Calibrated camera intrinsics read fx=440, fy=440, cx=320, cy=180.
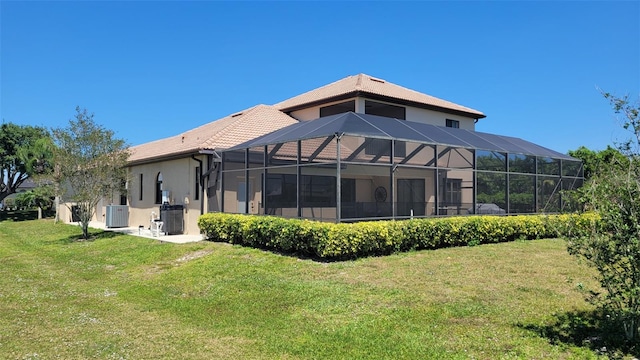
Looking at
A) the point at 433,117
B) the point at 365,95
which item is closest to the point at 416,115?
the point at 433,117

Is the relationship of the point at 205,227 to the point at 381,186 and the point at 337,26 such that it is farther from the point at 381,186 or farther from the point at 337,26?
the point at 337,26

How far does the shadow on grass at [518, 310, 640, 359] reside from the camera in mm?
4578

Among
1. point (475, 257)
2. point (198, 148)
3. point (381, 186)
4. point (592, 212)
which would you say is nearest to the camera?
point (592, 212)

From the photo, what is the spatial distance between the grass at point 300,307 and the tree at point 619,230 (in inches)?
19.9

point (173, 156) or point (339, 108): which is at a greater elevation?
point (339, 108)

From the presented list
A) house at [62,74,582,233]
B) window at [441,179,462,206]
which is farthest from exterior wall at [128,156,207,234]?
window at [441,179,462,206]

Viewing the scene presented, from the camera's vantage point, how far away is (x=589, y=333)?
16.8 ft

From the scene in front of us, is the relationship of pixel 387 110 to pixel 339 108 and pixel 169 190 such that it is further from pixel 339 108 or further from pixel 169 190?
pixel 169 190

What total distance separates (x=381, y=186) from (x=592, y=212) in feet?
23.7

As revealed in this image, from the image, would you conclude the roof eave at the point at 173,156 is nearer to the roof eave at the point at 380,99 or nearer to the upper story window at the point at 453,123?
the roof eave at the point at 380,99

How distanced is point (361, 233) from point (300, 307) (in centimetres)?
357

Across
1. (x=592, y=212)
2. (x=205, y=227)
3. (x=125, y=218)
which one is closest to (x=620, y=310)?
(x=592, y=212)

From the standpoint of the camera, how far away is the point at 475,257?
10234 mm

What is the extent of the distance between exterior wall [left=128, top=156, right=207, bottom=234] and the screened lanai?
6.46 ft
